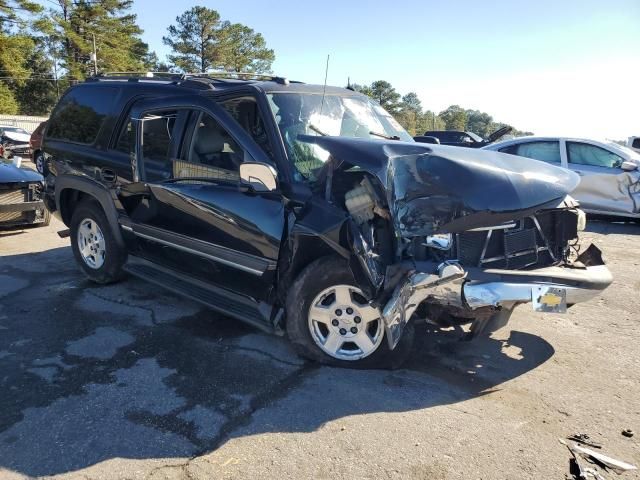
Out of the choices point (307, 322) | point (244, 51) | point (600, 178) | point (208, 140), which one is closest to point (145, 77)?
point (208, 140)

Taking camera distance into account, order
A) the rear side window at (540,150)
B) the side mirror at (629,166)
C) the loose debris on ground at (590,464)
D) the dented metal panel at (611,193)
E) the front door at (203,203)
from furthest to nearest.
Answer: the rear side window at (540,150)
the dented metal panel at (611,193)
the side mirror at (629,166)
the front door at (203,203)
the loose debris on ground at (590,464)

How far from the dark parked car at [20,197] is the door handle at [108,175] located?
3608 mm

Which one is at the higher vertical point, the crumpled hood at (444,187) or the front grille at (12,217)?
the crumpled hood at (444,187)

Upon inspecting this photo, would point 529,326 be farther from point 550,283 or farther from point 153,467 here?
point 153,467

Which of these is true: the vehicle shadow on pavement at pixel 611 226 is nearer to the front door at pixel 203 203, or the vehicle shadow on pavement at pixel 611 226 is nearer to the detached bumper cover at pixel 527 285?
the detached bumper cover at pixel 527 285

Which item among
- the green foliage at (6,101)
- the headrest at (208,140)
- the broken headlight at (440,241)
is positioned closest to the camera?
the broken headlight at (440,241)

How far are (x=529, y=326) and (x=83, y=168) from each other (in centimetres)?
478

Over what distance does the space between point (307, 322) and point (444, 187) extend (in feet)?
4.48

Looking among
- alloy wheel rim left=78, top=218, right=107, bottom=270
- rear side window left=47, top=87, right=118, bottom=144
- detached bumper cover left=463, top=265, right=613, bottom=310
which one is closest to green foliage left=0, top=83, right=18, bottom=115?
rear side window left=47, top=87, right=118, bottom=144

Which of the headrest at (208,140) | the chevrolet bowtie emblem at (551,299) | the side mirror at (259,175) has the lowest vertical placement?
the chevrolet bowtie emblem at (551,299)

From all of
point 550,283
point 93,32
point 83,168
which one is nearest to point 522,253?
point 550,283

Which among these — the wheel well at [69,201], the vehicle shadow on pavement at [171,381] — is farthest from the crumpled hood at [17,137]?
the vehicle shadow on pavement at [171,381]

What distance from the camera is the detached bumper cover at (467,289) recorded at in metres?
3.20

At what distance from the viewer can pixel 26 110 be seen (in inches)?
2217
